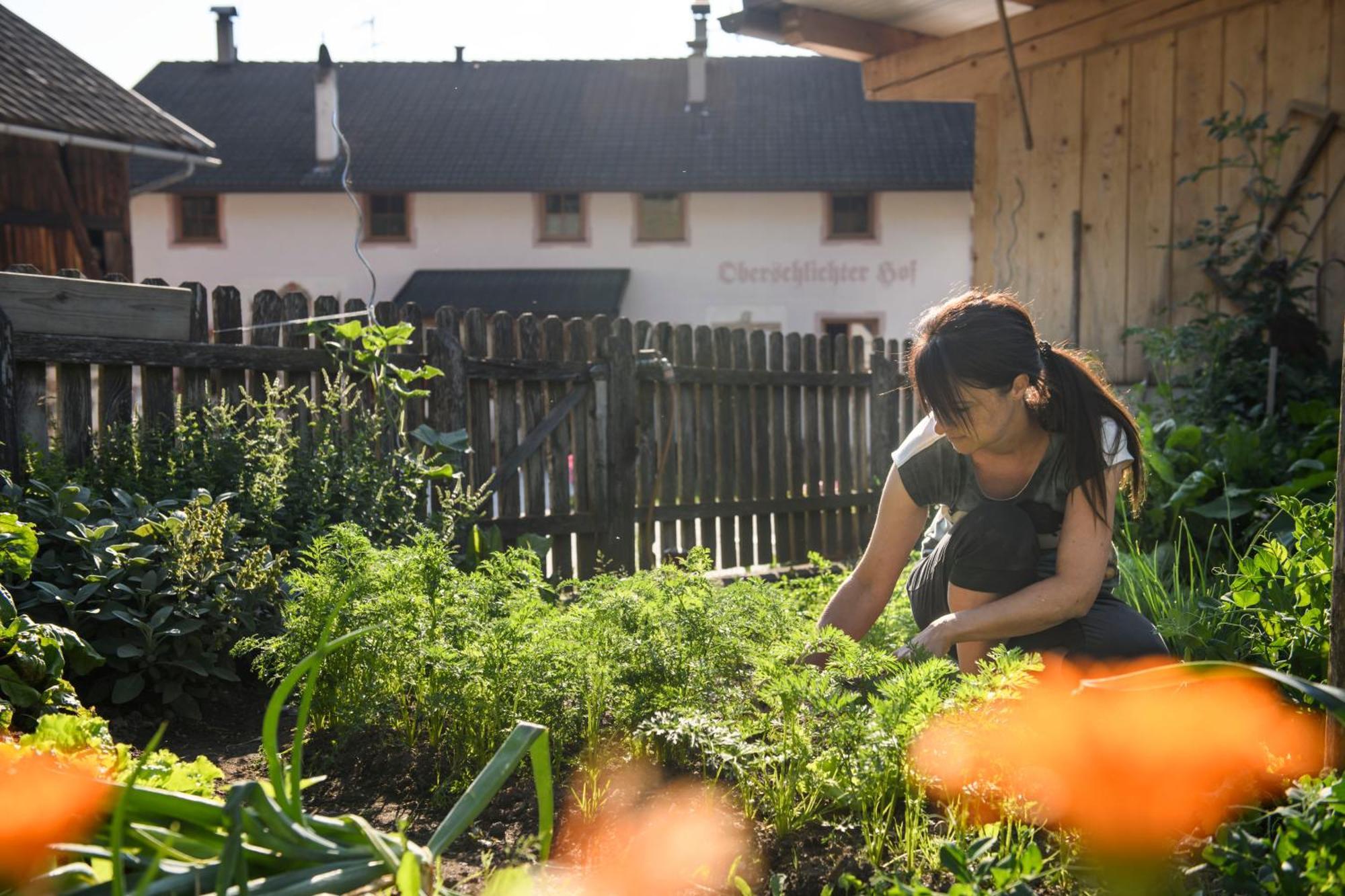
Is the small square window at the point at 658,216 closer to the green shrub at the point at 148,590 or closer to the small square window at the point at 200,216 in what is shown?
the small square window at the point at 200,216

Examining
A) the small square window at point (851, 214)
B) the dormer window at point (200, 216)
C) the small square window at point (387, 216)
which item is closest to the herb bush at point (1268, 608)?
the small square window at point (851, 214)

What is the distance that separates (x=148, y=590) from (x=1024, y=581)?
2182 mm

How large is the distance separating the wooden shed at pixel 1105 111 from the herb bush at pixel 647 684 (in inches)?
176

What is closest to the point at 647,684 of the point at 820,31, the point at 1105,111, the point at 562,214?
the point at 820,31

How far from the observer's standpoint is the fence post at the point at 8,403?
400 cm

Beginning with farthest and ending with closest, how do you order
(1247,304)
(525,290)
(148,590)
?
(525,290) < (1247,304) < (148,590)

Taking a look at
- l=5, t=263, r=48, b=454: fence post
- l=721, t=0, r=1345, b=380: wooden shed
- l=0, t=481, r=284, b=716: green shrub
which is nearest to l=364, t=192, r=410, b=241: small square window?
l=721, t=0, r=1345, b=380: wooden shed

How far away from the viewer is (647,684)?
93.5 inches

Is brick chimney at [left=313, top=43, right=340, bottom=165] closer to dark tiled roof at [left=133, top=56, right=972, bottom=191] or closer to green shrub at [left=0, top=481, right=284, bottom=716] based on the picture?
dark tiled roof at [left=133, top=56, right=972, bottom=191]

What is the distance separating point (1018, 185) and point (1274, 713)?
559cm

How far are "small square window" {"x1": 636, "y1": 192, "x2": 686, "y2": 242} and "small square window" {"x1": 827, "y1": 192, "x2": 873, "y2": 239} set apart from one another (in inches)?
118

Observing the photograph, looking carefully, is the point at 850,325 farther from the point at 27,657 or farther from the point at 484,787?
the point at 484,787

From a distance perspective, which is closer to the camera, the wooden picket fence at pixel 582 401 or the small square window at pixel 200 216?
A: the wooden picket fence at pixel 582 401

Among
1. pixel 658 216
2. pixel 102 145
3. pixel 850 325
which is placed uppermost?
pixel 658 216
